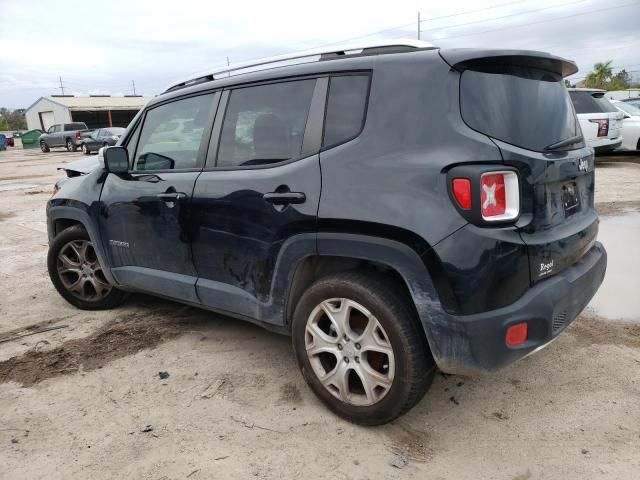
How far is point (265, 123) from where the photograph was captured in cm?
300

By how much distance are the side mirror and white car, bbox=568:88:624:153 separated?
10.7m

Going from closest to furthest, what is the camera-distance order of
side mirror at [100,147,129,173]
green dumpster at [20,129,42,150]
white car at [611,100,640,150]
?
side mirror at [100,147,129,173] → white car at [611,100,640,150] → green dumpster at [20,129,42,150]

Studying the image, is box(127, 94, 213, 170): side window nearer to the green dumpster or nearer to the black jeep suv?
the black jeep suv

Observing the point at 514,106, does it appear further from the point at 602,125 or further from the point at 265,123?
the point at 602,125

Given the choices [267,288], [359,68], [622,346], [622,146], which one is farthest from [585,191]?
[622,146]

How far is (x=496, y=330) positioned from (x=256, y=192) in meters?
1.46

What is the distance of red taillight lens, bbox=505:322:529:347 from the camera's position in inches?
87.9

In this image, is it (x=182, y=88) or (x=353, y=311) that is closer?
(x=353, y=311)

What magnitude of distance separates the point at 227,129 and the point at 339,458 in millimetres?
2018

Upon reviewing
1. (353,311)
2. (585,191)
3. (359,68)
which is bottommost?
(353,311)

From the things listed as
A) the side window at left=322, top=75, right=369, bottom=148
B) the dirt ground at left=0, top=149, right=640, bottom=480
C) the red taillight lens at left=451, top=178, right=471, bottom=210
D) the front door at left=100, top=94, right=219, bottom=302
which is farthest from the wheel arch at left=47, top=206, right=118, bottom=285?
the red taillight lens at left=451, top=178, right=471, bottom=210

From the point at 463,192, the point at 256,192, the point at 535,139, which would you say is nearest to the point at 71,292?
the point at 256,192

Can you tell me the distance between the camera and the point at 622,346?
3365 mm

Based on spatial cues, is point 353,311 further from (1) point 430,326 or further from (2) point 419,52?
(2) point 419,52
